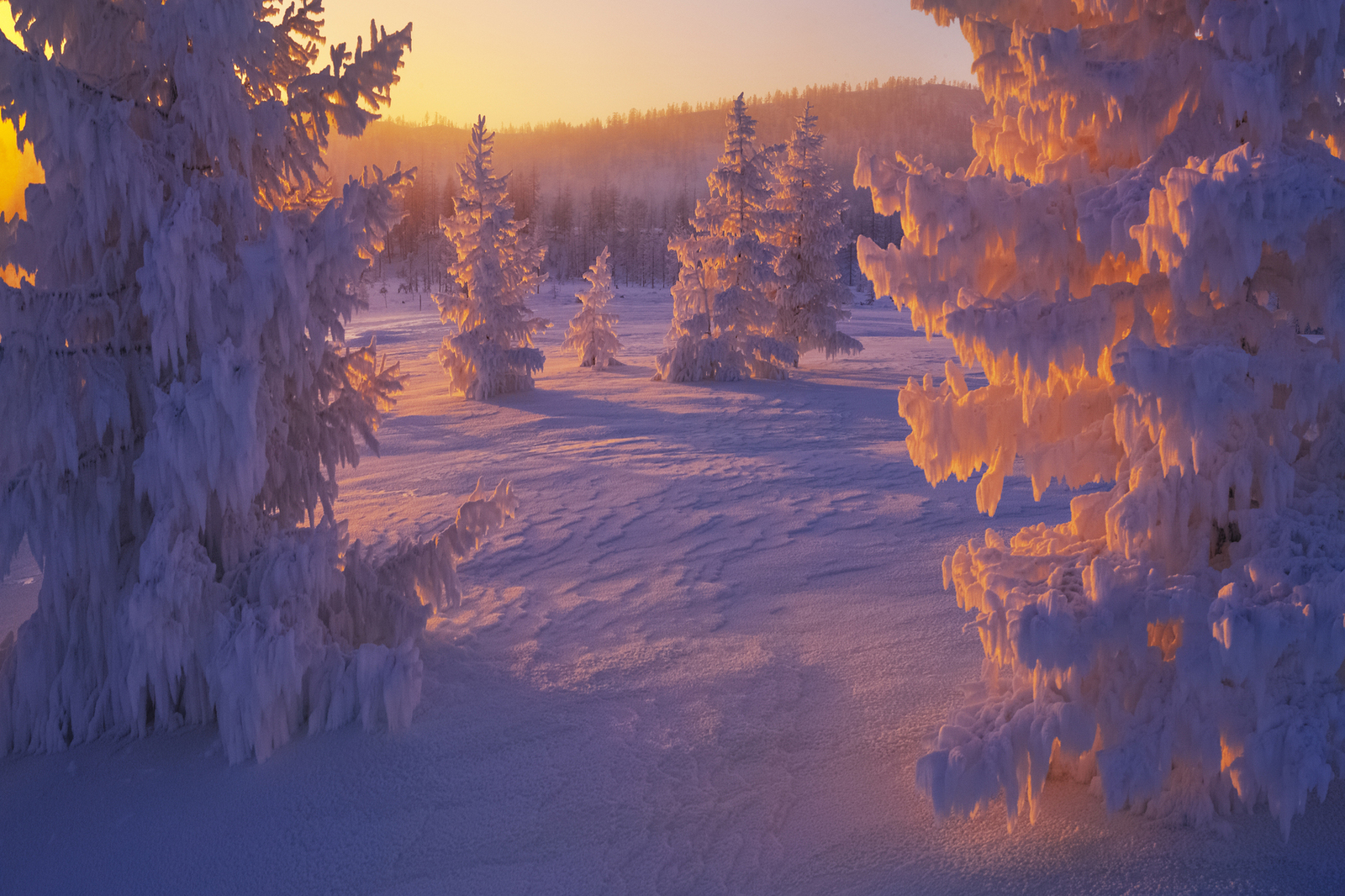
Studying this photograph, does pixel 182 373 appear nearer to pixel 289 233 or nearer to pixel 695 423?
pixel 289 233

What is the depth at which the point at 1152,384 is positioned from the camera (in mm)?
3387

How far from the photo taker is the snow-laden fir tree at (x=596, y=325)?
26.9 metres

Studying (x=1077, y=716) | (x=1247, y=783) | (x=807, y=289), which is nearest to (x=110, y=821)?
(x=1077, y=716)

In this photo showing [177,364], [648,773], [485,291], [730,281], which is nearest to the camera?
[648,773]

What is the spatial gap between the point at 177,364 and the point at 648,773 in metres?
3.90

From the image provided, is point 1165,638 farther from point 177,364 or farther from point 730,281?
point 730,281

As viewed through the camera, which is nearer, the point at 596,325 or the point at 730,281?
the point at 730,281

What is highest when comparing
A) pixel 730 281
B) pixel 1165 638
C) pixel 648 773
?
pixel 730 281

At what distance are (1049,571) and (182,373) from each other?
18.0 ft

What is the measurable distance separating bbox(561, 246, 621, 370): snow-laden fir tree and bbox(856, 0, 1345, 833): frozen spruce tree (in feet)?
75.7

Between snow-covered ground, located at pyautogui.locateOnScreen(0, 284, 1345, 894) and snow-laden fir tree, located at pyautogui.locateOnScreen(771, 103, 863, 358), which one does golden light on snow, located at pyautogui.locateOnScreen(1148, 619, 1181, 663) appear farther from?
snow-laden fir tree, located at pyautogui.locateOnScreen(771, 103, 863, 358)

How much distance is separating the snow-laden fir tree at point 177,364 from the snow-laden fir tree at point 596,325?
69.8 ft

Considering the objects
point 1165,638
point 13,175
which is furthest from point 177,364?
point 1165,638

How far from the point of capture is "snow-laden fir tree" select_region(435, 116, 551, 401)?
21922 millimetres
